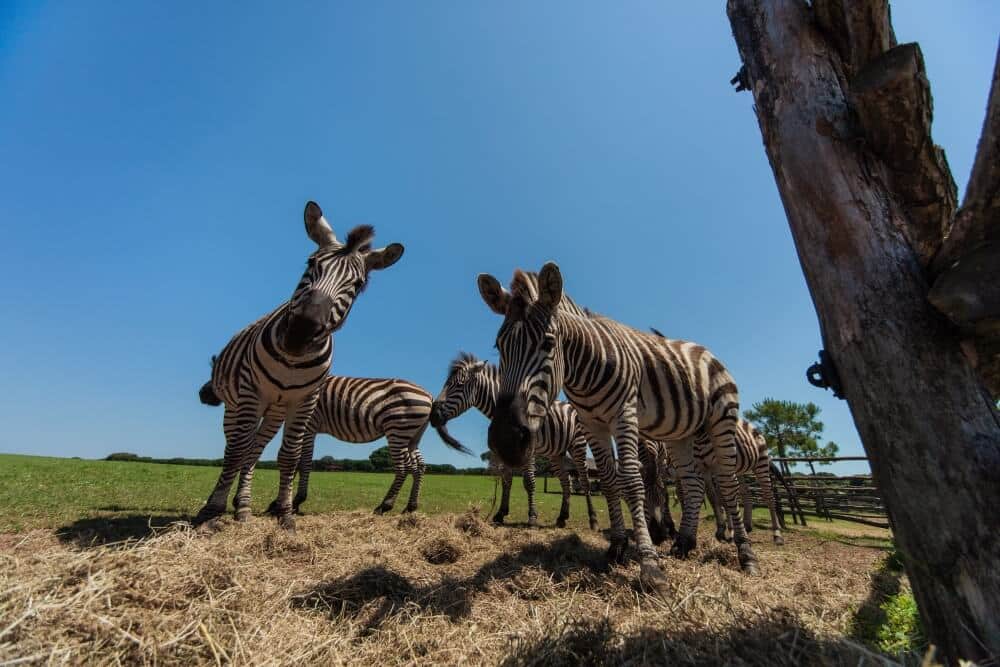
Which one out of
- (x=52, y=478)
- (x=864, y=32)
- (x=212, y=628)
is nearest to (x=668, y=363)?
(x=864, y=32)

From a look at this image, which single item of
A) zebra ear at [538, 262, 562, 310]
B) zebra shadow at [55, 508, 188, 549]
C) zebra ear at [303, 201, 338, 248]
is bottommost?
zebra shadow at [55, 508, 188, 549]

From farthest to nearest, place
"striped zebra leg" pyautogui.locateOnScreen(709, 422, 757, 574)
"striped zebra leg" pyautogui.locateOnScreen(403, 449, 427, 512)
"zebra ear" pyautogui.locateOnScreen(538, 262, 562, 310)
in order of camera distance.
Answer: "striped zebra leg" pyautogui.locateOnScreen(403, 449, 427, 512), "striped zebra leg" pyautogui.locateOnScreen(709, 422, 757, 574), "zebra ear" pyautogui.locateOnScreen(538, 262, 562, 310)

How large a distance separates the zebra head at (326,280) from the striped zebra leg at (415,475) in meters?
5.38

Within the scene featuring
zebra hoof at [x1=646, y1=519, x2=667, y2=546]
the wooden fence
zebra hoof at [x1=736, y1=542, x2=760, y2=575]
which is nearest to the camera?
zebra hoof at [x1=736, y1=542, x2=760, y2=575]

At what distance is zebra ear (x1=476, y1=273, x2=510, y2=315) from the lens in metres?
5.06

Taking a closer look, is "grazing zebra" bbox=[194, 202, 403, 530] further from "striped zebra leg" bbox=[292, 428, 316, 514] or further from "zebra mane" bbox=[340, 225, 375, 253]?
"striped zebra leg" bbox=[292, 428, 316, 514]

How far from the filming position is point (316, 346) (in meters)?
5.56

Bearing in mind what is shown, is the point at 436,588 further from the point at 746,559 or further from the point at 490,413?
the point at 490,413

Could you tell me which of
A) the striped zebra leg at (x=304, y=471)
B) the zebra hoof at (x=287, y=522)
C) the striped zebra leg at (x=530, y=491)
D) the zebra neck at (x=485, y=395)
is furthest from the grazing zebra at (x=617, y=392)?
the striped zebra leg at (x=304, y=471)

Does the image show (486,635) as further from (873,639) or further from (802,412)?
(802,412)

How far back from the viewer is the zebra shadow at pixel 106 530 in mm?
4227

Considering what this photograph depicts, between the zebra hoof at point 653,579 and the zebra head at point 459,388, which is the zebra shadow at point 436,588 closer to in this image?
the zebra hoof at point 653,579

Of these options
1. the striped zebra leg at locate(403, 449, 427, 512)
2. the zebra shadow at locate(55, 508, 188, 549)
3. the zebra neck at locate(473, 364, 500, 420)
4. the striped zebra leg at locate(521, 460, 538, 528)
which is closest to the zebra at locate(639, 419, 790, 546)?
the striped zebra leg at locate(521, 460, 538, 528)

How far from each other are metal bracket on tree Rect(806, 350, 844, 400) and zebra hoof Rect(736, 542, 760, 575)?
15.1ft
